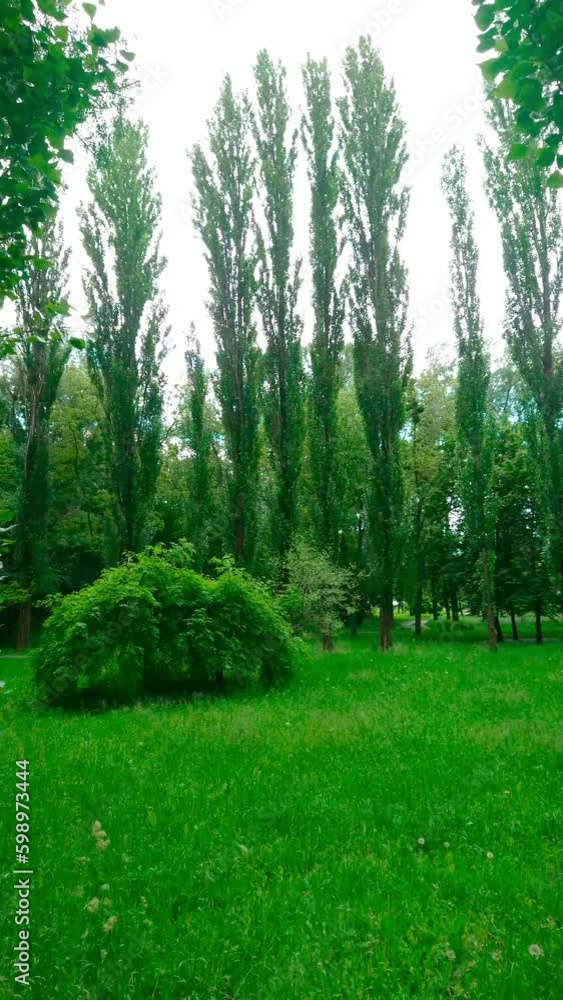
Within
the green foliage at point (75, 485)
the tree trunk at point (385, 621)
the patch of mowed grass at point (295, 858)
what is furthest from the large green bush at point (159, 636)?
the green foliage at point (75, 485)

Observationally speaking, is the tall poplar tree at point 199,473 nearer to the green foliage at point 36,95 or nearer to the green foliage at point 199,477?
the green foliage at point 199,477

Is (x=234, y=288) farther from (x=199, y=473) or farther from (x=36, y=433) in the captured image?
(x=36, y=433)

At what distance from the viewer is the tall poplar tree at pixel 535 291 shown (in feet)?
64.3

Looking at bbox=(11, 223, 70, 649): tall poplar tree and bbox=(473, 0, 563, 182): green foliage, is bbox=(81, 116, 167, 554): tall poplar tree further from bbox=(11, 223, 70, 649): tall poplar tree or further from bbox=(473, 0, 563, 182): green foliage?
bbox=(473, 0, 563, 182): green foliage

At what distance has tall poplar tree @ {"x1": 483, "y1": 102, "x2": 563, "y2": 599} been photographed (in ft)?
64.3

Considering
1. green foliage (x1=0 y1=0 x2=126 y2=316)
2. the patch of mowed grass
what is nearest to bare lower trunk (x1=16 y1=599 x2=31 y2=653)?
the patch of mowed grass

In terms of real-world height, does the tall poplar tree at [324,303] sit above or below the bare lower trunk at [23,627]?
above

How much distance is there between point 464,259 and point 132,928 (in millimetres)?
22043

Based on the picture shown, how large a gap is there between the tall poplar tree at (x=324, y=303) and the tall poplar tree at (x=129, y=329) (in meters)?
5.74

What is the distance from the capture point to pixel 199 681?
11.2 m

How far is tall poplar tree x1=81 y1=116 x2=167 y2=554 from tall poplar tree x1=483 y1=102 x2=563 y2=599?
12.4 m

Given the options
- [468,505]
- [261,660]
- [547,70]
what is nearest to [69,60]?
[547,70]

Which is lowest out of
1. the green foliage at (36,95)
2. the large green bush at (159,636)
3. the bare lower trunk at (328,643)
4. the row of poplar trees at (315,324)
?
the bare lower trunk at (328,643)

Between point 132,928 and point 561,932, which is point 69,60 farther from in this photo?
point 561,932
